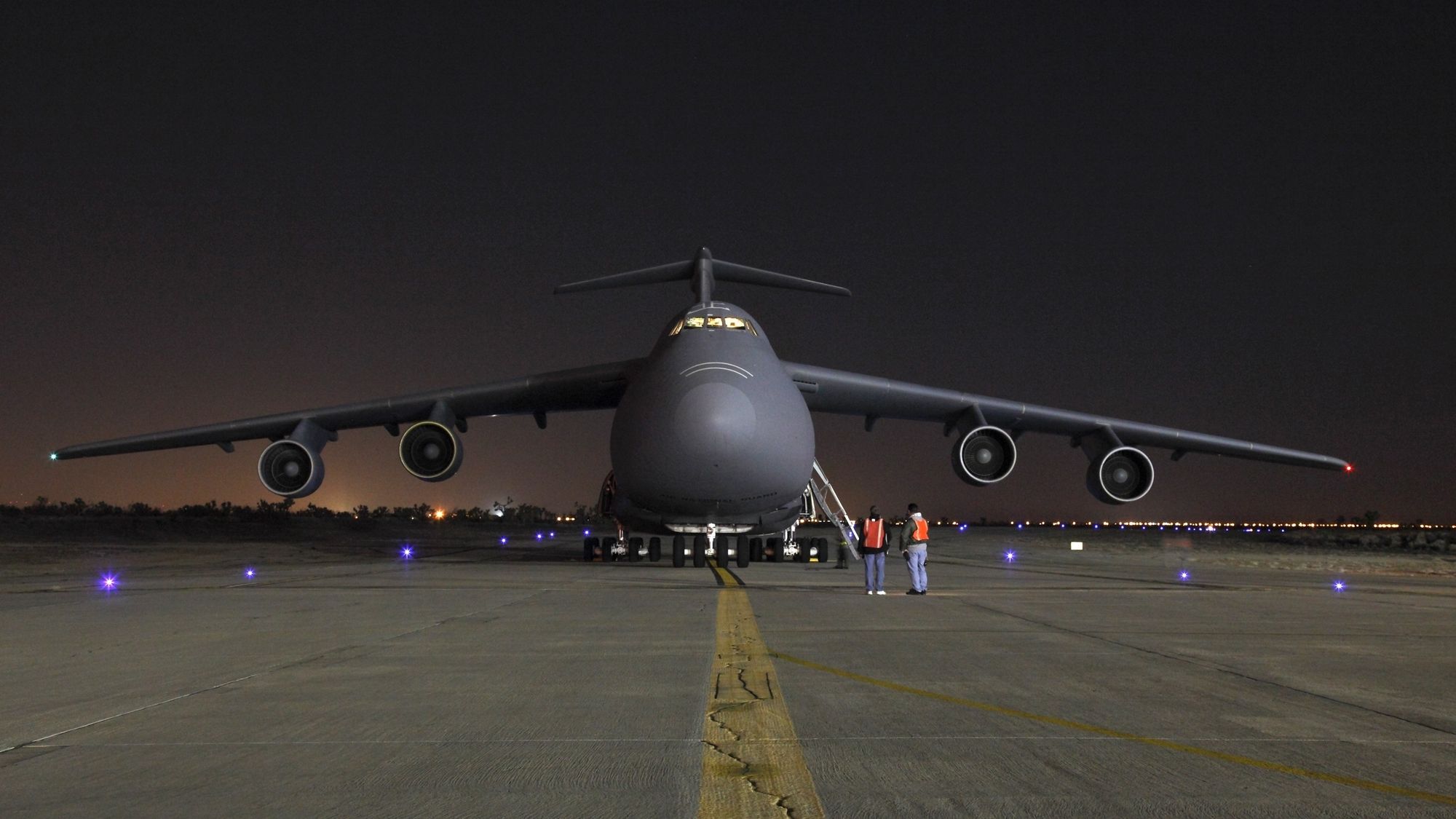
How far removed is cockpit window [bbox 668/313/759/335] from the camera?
1823 centimetres

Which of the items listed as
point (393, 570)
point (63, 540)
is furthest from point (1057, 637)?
point (63, 540)

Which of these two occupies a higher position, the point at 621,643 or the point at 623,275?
the point at 623,275

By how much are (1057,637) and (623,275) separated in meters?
16.5

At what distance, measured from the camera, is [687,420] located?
→ 15.8 m

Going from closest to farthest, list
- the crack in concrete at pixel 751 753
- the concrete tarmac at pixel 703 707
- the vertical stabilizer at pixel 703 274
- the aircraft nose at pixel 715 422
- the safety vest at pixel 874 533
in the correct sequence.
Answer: the crack in concrete at pixel 751 753 < the concrete tarmac at pixel 703 707 < the safety vest at pixel 874 533 < the aircraft nose at pixel 715 422 < the vertical stabilizer at pixel 703 274

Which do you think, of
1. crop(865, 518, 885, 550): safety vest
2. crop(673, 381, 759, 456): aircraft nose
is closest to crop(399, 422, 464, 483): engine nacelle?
crop(673, 381, 759, 456): aircraft nose

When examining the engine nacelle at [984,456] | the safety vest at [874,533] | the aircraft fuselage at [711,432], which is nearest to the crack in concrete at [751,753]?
the safety vest at [874,533]

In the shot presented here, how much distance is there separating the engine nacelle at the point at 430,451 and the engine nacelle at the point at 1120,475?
12921mm

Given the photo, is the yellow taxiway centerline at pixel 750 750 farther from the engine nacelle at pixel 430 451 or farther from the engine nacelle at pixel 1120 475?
the engine nacelle at pixel 1120 475

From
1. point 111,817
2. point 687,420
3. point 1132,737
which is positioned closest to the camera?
point 111,817

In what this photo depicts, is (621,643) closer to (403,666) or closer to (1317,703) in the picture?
(403,666)

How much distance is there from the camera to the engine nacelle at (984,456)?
68.4 ft

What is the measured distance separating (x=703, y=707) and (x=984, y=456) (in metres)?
16.8

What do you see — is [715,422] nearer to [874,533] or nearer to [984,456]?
[874,533]
